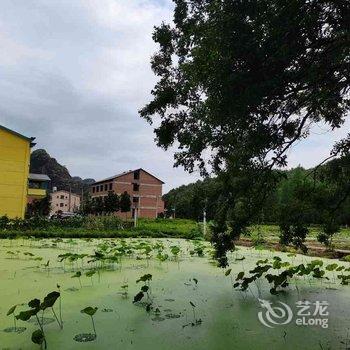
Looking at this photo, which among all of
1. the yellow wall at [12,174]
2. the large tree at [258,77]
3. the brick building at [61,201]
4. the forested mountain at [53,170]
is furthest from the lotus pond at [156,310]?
the forested mountain at [53,170]

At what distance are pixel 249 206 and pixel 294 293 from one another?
2053 mm

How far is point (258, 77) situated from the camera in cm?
416

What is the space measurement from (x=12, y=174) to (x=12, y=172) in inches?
5.9

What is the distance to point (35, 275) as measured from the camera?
6.66 metres

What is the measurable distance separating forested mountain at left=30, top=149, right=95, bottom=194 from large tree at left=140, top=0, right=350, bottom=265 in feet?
314

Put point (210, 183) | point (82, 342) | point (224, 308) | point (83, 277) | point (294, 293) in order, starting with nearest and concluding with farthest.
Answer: point (82, 342) < point (224, 308) < point (210, 183) < point (294, 293) < point (83, 277)

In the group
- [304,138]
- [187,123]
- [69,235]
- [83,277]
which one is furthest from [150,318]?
[69,235]

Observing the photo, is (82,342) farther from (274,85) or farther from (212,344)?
(274,85)

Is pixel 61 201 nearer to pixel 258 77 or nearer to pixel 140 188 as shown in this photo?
pixel 140 188

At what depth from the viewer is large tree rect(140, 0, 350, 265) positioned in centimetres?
379

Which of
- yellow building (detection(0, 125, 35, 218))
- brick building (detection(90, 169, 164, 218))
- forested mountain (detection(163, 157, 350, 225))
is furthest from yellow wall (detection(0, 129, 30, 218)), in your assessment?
forested mountain (detection(163, 157, 350, 225))

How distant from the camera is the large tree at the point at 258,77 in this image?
149 inches

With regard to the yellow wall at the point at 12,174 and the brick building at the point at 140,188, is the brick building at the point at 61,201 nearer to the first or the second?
the brick building at the point at 140,188

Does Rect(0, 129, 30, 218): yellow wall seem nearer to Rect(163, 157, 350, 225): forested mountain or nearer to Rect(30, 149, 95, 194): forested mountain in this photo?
Rect(163, 157, 350, 225): forested mountain
